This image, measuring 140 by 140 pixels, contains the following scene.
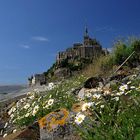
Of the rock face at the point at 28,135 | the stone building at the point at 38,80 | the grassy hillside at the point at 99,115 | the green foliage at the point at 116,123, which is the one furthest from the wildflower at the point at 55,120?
the stone building at the point at 38,80

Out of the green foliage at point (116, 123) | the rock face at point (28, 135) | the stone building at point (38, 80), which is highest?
the stone building at point (38, 80)

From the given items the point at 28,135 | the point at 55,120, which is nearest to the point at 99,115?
→ the point at 55,120

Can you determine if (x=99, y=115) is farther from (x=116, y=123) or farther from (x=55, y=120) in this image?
(x=55, y=120)

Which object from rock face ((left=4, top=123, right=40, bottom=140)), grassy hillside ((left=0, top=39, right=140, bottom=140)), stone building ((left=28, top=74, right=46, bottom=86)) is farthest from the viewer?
stone building ((left=28, top=74, right=46, bottom=86))

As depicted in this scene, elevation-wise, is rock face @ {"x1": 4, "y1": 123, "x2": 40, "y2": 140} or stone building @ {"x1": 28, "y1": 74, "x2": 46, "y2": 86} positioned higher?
stone building @ {"x1": 28, "y1": 74, "x2": 46, "y2": 86}

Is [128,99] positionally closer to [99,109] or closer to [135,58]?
[99,109]

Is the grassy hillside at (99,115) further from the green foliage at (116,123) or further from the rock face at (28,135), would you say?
the rock face at (28,135)

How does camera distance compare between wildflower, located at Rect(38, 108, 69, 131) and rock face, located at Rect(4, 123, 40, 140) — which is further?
rock face, located at Rect(4, 123, 40, 140)

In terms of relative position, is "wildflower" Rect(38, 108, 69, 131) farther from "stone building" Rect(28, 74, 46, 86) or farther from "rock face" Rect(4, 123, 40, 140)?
"stone building" Rect(28, 74, 46, 86)

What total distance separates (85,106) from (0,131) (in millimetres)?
4535

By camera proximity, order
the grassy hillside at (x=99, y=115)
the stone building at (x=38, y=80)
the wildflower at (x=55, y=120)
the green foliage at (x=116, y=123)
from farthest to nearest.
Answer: the stone building at (x=38, y=80) → the wildflower at (x=55, y=120) → the grassy hillside at (x=99, y=115) → the green foliage at (x=116, y=123)

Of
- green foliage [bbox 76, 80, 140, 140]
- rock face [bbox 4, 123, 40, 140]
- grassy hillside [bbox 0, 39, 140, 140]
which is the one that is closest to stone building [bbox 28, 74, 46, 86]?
grassy hillside [bbox 0, 39, 140, 140]

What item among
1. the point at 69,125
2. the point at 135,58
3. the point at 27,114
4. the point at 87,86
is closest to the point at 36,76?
the point at 135,58

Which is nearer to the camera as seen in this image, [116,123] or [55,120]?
[116,123]
